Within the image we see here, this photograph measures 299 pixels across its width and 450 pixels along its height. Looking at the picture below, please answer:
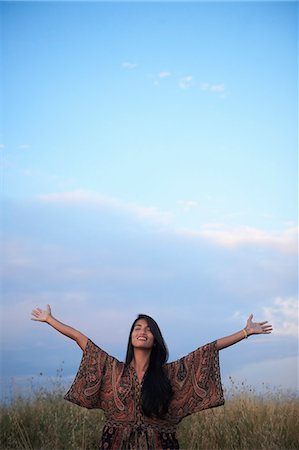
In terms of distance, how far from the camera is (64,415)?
307 inches

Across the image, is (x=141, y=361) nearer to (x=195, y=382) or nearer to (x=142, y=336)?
(x=142, y=336)

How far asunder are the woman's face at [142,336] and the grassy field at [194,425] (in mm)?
1970

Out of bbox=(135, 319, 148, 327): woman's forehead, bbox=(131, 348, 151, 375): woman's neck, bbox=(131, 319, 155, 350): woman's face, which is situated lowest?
bbox=(131, 348, 151, 375): woman's neck

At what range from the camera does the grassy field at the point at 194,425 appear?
273 inches

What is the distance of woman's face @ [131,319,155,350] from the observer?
509 cm

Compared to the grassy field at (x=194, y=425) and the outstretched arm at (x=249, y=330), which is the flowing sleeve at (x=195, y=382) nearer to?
the outstretched arm at (x=249, y=330)

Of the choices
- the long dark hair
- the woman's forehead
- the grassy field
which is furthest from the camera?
the grassy field

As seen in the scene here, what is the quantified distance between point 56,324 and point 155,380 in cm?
92

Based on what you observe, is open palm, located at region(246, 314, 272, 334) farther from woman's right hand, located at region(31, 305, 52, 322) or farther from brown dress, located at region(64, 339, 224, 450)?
woman's right hand, located at region(31, 305, 52, 322)

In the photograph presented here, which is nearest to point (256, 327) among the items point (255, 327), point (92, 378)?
point (255, 327)

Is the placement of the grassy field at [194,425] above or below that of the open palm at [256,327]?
below

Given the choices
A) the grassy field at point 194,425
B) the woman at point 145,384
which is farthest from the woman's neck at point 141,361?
the grassy field at point 194,425

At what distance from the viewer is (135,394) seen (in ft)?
16.7

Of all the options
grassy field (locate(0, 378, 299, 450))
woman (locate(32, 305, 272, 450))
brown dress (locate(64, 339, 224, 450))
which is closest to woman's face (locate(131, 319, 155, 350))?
woman (locate(32, 305, 272, 450))
